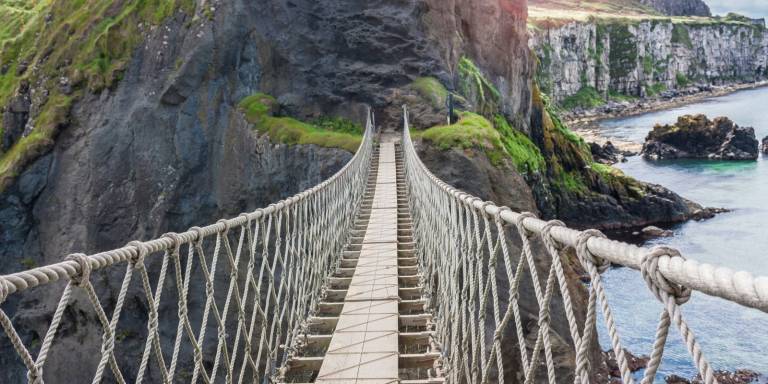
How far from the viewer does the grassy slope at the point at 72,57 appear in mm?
19062

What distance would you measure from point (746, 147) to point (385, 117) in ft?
125

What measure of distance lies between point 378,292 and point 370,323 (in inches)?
33.8

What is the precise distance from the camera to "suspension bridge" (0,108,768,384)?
1881 mm

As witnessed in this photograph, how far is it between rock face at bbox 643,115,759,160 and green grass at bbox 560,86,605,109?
42910mm

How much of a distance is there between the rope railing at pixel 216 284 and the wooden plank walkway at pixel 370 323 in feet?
1.55

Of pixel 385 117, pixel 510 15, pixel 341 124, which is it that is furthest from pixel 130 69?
pixel 510 15

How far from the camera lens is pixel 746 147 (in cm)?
4566

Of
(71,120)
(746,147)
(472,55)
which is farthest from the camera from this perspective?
(746,147)

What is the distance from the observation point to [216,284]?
51.2ft

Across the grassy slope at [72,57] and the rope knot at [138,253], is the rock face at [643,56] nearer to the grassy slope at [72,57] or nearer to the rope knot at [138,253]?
the grassy slope at [72,57]

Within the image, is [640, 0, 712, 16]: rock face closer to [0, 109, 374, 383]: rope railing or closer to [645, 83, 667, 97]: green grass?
[645, 83, 667, 97]: green grass

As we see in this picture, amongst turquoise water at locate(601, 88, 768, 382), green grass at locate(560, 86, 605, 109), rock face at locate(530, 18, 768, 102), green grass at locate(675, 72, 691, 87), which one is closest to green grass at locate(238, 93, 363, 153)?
turquoise water at locate(601, 88, 768, 382)

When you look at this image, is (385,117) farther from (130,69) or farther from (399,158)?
(130,69)

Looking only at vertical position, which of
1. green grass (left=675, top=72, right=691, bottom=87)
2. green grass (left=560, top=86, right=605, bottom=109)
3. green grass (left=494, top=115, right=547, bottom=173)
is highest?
green grass (left=675, top=72, right=691, bottom=87)
